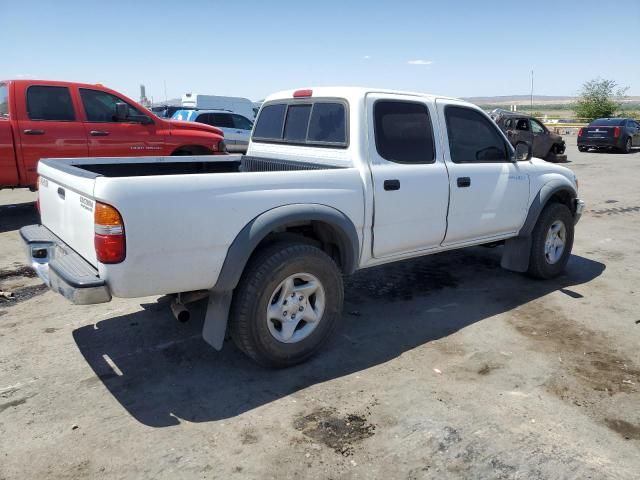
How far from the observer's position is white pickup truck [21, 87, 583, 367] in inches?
119

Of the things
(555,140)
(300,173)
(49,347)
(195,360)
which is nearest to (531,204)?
(300,173)

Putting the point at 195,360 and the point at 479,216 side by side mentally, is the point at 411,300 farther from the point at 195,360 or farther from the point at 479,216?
the point at 195,360

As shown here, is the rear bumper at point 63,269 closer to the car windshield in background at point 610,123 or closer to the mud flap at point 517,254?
the mud flap at point 517,254

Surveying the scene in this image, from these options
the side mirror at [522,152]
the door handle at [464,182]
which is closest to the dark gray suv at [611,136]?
the side mirror at [522,152]

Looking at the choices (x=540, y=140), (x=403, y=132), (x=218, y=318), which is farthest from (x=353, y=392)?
(x=540, y=140)

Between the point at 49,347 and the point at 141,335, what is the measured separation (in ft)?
2.16

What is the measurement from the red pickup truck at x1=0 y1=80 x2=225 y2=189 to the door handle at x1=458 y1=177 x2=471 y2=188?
5607mm

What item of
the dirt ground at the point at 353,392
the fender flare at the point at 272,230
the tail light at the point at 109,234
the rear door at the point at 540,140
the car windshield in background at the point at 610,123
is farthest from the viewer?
the car windshield in background at the point at 610,123

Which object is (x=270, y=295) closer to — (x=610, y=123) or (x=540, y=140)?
(x=540, y=140)

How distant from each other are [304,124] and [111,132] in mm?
4673

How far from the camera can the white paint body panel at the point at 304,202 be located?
2994 mm

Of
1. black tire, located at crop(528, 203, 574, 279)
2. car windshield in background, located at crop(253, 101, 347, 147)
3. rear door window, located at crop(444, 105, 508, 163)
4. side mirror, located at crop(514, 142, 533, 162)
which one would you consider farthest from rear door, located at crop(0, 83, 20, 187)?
black tire, located at crop(528, 203, 574, 279)

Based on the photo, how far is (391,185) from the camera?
13.4ft

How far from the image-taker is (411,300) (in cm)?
512
